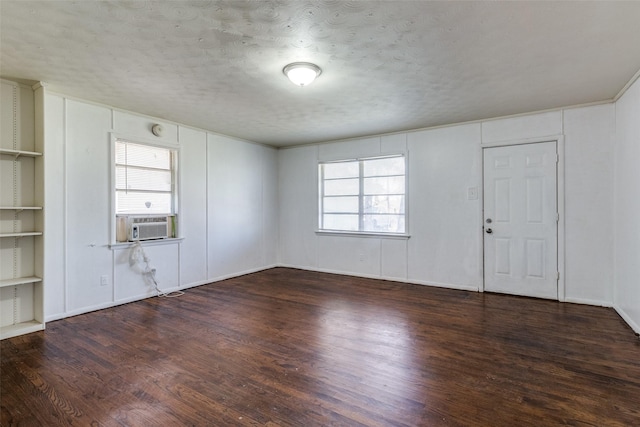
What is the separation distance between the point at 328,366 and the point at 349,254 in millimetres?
3394

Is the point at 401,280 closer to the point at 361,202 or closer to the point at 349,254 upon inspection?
the point at 349,254

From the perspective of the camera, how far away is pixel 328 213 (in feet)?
20.1

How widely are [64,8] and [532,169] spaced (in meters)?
4.97

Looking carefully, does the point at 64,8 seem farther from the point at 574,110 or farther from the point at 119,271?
the point at 574,110

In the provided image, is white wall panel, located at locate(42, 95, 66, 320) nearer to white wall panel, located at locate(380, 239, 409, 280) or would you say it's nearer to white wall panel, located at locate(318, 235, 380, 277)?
white wall panel, located at locate(318, 235, 380, 277)

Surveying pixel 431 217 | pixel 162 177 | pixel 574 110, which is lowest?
pixel 431 217

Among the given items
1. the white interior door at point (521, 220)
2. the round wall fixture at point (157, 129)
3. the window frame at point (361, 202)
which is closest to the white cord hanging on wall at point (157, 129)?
the round wall fixture at point (157, 129)

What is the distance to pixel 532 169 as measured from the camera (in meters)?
4.30

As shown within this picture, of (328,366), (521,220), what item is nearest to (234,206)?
(328,366)

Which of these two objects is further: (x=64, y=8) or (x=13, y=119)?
(x=13, y=119)

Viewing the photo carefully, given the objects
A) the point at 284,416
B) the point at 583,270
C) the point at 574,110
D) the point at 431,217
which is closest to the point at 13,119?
the point at 284,416

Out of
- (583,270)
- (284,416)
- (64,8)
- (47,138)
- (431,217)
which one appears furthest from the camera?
(431,217)

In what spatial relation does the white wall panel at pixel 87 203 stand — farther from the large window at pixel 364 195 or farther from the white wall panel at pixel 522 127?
the white wall panel at pixel 522 127

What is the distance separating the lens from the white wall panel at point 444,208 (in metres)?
4.71
